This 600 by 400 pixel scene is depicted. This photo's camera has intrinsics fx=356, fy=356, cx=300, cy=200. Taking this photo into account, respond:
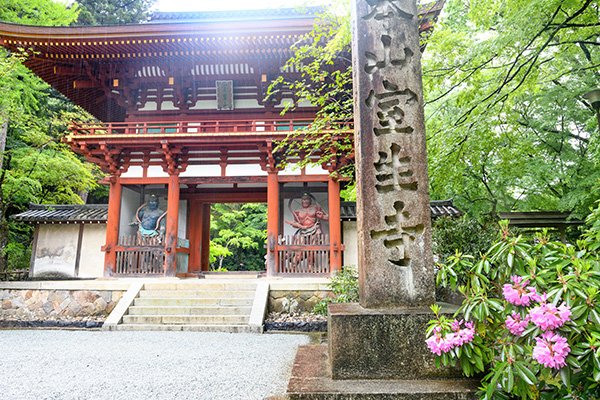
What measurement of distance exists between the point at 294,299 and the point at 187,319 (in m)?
2.09

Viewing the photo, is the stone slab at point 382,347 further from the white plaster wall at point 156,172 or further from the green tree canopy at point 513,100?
the white plaster wall at point 156,172

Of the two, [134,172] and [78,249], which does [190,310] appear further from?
[78,249]

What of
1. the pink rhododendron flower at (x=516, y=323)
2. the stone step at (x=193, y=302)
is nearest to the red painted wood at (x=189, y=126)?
the stone step at (x=193, y=302)

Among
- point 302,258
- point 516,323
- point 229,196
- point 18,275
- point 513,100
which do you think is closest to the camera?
point 516,323

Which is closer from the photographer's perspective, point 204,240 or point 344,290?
point 344,290

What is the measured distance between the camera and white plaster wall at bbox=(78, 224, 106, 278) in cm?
950

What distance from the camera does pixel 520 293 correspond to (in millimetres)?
1843

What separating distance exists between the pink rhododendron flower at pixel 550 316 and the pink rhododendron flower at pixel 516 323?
0.50 ft

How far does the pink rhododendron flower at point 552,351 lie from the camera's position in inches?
61.9

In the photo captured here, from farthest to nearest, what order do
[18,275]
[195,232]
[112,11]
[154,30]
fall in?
[112,11] → [195,232] → [18,275] → [154,30]

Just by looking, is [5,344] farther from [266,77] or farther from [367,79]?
[266,77]

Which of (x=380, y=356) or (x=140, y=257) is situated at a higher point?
(x=140, y=257)

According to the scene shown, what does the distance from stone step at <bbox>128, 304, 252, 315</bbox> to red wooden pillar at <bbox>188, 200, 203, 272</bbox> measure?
3.82m

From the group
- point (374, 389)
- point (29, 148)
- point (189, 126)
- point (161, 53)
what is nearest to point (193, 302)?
point (189, 126)
